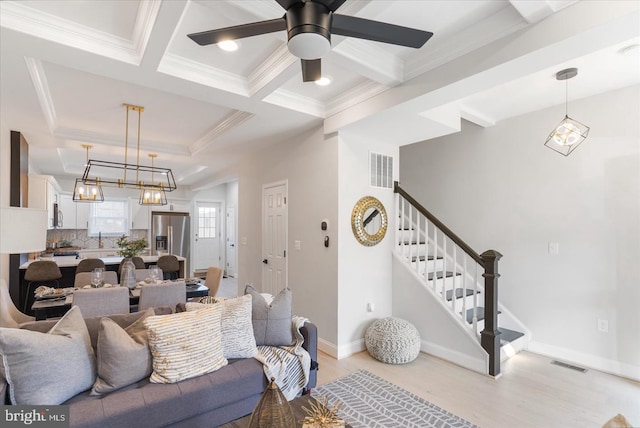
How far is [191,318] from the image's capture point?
214cm

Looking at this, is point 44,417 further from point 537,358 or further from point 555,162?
point 555,162

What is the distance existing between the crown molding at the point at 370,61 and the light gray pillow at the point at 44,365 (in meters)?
2.50

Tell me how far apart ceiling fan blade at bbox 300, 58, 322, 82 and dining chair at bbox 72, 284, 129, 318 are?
2404 mm

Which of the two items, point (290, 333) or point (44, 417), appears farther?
point (290, 333)

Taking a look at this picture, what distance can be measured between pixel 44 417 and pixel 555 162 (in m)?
4.95

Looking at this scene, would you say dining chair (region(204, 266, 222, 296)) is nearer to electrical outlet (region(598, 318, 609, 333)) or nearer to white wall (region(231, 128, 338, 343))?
white wall (region(231, 128, 338, 343))

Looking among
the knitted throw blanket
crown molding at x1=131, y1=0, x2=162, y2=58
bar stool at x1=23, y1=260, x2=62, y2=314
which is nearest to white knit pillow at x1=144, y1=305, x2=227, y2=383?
the knitted throw blanket

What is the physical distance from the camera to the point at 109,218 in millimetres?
7988

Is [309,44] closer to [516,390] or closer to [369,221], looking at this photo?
[369,221]

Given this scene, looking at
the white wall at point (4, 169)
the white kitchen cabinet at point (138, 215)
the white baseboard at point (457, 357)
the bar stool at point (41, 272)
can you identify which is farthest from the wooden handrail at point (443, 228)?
the white kitchen cabinet at point (138, 215)

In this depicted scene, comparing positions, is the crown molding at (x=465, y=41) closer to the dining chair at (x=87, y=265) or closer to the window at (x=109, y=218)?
the dining chair at (x=87, y=265)

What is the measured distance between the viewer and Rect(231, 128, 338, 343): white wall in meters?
3.74

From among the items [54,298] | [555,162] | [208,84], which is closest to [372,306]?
[555,162]

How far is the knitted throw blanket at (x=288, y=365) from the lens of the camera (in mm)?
2271
